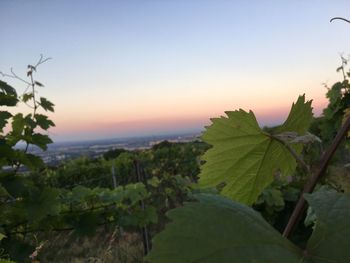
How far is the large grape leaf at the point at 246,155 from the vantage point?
0.69 m

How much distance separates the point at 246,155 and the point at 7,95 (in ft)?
9.13

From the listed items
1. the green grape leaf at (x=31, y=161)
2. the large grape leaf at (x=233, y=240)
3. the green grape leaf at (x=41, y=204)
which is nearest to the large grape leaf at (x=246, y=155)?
the large grape leaf at (x=233, y=240)

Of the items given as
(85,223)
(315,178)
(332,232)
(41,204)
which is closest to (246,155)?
(315,178)

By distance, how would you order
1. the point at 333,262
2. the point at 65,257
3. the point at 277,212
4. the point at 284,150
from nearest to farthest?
the point at 333,262 < the point at 284,150 < the point at 277,212 < the point at 65,257

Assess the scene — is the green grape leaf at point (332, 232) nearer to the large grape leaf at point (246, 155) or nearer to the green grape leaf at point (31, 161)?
the large grape leaf at point (246, 155)

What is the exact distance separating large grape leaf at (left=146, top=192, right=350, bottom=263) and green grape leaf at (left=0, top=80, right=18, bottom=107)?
304 centimetres

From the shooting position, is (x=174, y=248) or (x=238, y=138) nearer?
(x=174, y=248)

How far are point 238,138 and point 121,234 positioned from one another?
313 inches

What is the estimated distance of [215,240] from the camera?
1.16 feet

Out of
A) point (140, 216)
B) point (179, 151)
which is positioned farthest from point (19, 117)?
point (179, 151)

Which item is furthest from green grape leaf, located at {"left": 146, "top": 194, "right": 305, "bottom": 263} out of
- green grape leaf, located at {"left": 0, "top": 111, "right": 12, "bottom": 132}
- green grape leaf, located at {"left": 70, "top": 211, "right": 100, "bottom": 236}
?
green grape leaf, located at {"left": 70, "top": 211, "right": 100, "bottom": 236}

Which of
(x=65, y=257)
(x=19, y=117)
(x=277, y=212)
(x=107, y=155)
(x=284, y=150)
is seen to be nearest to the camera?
(x=284, y=150)

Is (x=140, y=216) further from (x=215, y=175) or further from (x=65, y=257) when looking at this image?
(x=215, y=175)

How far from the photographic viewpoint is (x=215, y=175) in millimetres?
Result: 725
